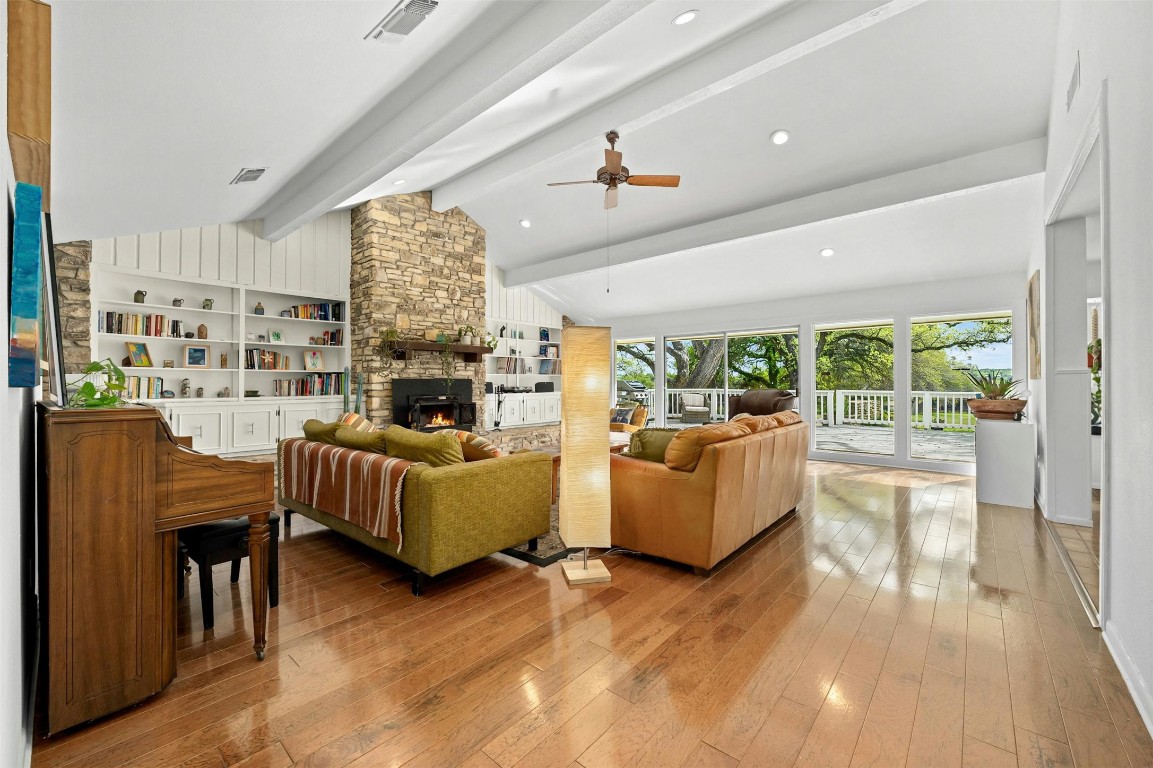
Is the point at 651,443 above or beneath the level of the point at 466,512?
above

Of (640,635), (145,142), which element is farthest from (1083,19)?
(145,142)

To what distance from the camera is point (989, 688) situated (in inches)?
74.5

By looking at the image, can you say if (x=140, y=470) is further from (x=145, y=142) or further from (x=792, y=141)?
(x=792, y=141)

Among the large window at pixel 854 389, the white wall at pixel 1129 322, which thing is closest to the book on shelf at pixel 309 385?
the large window at pixel 854 389

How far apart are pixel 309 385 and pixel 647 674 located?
6087 mm

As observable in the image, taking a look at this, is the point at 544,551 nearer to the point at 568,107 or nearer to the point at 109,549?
the point at 109,549

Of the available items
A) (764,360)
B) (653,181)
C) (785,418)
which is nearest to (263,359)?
(653,181)

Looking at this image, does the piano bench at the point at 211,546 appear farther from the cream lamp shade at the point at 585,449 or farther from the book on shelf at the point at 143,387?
the book on shelf at the point at 143,387

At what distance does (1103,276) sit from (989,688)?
186 centimetres

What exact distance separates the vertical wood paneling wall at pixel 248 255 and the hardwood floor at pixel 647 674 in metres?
4.24

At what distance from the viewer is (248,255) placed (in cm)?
607

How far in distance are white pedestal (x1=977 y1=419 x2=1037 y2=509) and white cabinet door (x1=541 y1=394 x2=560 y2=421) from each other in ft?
20.6

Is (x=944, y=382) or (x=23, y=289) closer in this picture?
(x=23, y=289)

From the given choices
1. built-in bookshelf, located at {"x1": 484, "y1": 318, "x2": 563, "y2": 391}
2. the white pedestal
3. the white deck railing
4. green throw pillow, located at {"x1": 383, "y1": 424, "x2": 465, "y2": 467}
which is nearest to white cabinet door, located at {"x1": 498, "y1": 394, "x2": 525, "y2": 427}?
built-in bookshelf, located at {"x1": 484, "y1": 318, "x2": 563, "y2": 391}
